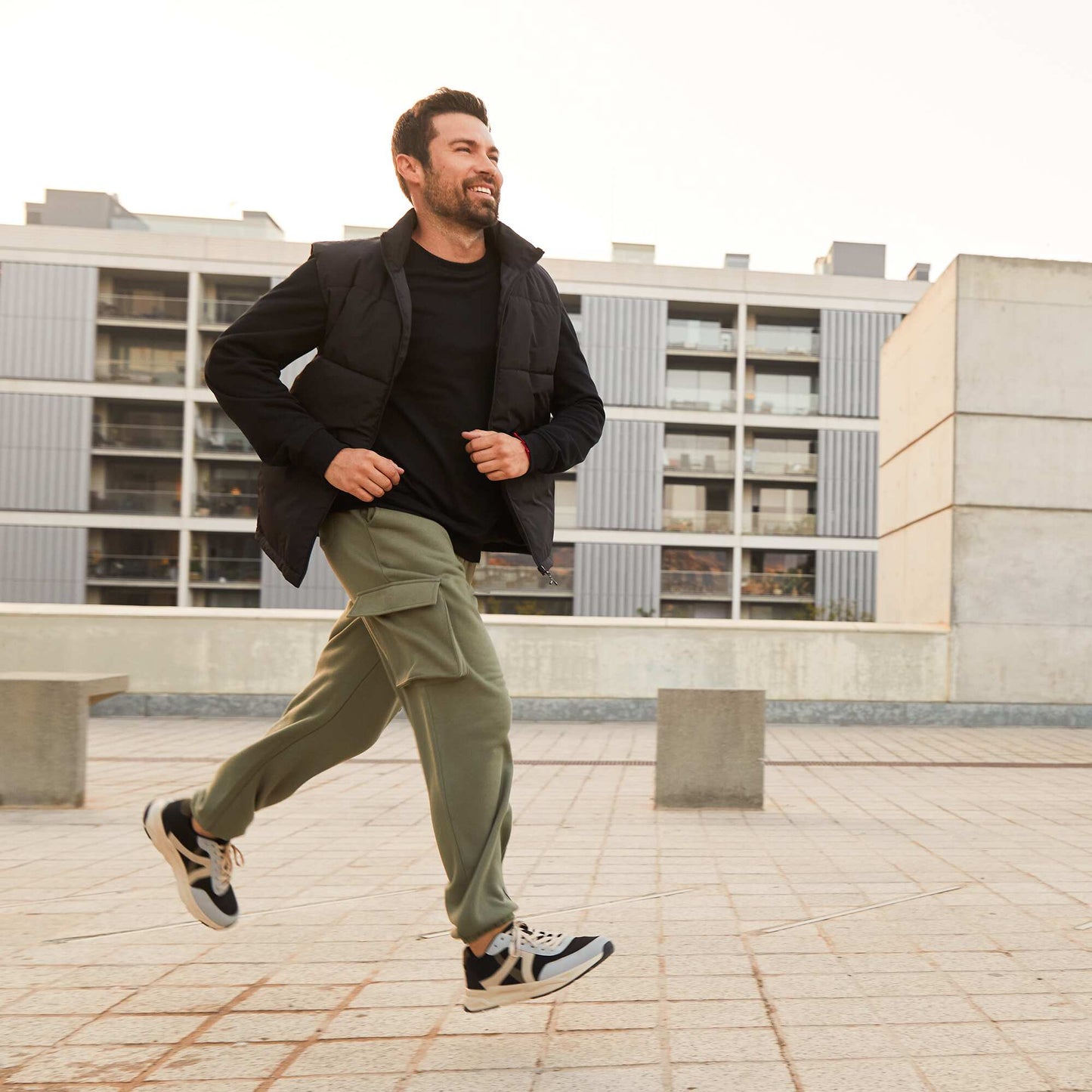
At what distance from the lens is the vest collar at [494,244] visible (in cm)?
265

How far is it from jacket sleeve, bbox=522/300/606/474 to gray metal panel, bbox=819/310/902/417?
4779 centimetres

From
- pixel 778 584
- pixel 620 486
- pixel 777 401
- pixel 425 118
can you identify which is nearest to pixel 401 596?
pixel 425 118

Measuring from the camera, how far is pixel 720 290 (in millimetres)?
49031

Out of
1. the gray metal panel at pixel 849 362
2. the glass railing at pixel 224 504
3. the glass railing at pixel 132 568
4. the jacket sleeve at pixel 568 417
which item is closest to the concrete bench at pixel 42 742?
the jacket sleeve at pixel 568 417

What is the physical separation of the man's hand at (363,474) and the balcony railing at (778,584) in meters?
46.1

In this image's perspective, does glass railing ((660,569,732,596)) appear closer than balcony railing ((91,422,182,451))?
No

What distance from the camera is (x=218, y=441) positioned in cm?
4753

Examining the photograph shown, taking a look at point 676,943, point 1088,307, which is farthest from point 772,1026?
point 1088,307

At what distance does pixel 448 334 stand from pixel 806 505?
4776 cm

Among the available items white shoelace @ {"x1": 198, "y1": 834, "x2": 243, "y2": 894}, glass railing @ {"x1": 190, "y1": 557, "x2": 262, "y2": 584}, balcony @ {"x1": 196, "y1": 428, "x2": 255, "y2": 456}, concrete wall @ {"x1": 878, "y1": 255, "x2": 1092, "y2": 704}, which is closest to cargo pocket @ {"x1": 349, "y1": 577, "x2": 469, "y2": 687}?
white shoelace @ {"x1": 198, "y1": 834, "x2": 243, "y2": 894}

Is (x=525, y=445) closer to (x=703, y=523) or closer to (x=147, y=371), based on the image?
(x=703, y=523)

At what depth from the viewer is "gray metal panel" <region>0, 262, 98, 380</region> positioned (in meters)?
47.2

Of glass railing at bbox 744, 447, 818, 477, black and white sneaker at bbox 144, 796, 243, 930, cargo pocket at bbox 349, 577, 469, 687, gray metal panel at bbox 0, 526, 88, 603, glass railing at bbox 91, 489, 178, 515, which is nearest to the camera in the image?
cargo pocket at bbox 349, 577, 469, 687

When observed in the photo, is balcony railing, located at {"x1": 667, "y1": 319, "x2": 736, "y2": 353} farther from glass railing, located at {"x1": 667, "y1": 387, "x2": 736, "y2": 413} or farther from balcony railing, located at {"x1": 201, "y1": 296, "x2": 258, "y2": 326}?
balcony railing, located at {"x1": 201, "y1": 296, "x2": 258, "y2": 326}
